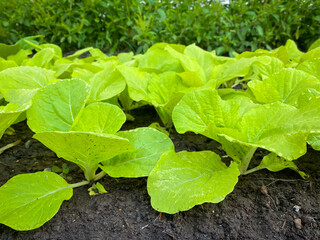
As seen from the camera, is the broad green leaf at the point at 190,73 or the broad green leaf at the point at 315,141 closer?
the broad green leaf at the point at 315,141

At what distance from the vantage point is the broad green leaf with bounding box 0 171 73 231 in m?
0.76

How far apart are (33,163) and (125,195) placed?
42 centimetres

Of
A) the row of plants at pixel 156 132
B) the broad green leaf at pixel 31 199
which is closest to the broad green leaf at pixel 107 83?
the row of plants at pixel 156 132

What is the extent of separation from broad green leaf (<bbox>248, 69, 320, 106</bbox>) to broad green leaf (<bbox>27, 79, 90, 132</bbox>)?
65 centimetres

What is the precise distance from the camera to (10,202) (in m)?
0.78

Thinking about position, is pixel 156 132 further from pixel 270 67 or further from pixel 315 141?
pixel 270 67

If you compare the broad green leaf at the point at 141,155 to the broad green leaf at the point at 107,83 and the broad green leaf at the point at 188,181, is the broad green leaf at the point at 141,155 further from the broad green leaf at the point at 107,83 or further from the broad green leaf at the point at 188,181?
the broad green leaf at the point at 107,83

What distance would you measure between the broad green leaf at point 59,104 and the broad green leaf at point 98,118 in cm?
3

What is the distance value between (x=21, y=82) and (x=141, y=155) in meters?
0.61

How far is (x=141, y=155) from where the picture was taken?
3.03 ft

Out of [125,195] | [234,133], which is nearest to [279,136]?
[234,133]

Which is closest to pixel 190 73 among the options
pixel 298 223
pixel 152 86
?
pixel 152 86

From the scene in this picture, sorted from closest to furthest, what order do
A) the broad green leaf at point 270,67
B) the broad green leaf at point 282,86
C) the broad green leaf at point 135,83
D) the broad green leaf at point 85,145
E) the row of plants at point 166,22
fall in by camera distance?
the broad green leaf at point 85,145 < the broad green leaf at point 282,86 < the broad green leaf at point 135,83 < the broad green leaf at point 270,67 < the row of plants at point 166,22

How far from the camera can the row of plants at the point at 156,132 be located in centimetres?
76
